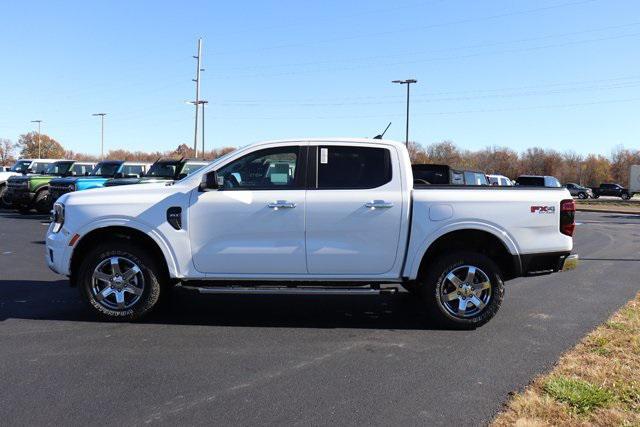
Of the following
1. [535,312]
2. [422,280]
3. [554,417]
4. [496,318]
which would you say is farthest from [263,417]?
[535,312]

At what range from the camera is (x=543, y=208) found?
5957 millimetres

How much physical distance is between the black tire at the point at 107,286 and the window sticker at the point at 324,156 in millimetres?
2088

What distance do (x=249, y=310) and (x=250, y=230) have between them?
129cm

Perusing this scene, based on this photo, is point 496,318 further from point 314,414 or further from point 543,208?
point 314,414

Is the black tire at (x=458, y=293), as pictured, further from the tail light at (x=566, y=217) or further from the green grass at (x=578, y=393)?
the green grass at (x=578, y=393)

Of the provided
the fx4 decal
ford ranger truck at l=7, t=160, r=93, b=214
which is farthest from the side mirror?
ford ranger truck at l=7, t=160, r=93, b=214

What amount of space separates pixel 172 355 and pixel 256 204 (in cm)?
171

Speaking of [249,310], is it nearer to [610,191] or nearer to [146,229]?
[146,229]

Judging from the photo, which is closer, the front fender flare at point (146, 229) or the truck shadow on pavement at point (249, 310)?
the front fender flare at point (146, 229)

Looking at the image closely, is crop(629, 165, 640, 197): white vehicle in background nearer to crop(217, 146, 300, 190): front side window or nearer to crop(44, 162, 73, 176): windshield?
crop(44, 162, 73, 176): windshield

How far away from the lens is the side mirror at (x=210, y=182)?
5.84m

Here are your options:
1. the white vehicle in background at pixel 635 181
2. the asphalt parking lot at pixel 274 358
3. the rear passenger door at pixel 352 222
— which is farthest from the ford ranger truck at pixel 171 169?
the white vehicle in background at pixel 635 181

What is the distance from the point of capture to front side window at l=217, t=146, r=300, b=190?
19.5 feet

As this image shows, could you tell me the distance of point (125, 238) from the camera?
6.04 metres
